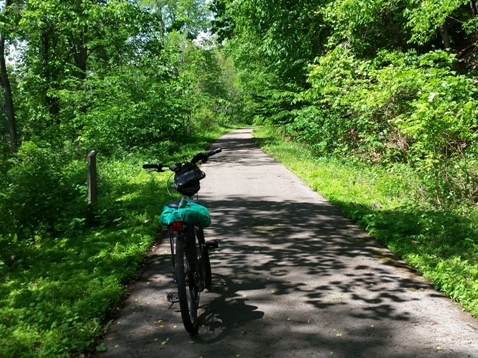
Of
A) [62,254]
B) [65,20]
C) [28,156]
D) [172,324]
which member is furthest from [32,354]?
[65,20]

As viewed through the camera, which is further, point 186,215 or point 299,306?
point 299,306

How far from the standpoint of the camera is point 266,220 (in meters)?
7.66

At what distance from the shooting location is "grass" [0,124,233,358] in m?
3.64

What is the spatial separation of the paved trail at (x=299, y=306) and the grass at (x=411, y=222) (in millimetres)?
206

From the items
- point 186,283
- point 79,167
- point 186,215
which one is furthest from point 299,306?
point 79,167

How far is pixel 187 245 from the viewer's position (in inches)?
149

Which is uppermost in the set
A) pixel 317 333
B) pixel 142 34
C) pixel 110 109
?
pixel 142 34

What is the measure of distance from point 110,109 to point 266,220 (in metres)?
10.1

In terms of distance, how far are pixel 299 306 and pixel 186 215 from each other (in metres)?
1.53

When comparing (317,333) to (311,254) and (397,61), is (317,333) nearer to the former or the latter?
(311,254)

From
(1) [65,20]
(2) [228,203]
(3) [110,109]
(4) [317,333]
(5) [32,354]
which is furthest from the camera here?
(1) [65,20]

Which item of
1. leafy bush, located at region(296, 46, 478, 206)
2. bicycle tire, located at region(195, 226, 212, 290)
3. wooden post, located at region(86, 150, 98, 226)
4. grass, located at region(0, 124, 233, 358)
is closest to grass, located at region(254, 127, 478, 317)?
leafy bush, located at region(296, 46, 478, 206)

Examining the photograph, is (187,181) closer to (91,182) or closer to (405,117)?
(91,182)

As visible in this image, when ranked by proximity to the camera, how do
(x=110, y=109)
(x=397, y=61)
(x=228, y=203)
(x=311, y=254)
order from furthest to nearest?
(x=110, y=109) → (x=397, y=61) → (x=228, y=203) → (x=311, y=254)
